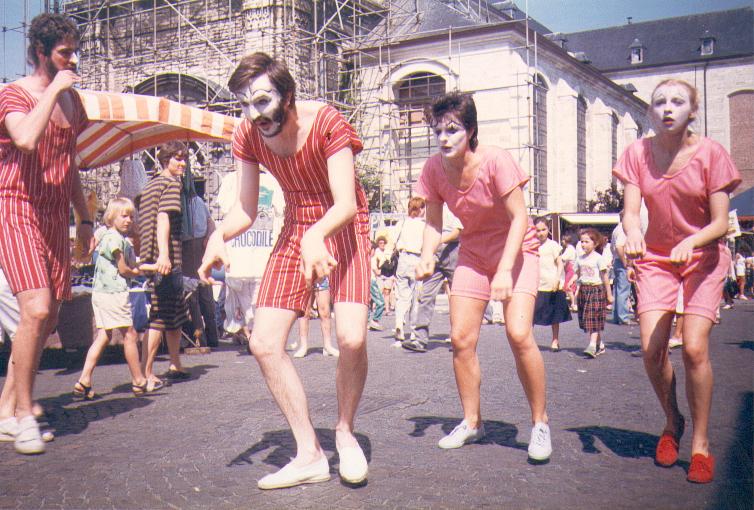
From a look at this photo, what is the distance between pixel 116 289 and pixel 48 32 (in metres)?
2.63

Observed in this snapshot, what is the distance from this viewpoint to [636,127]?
2186 inches

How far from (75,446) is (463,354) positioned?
2.21m

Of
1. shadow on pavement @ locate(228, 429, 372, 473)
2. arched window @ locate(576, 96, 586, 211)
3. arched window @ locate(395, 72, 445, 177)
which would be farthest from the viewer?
arched window @ locate(576, 96, 586, 211)

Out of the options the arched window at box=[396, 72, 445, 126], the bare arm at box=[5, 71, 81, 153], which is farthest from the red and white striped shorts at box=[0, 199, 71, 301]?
→ the arched window at box=[396, 72, 445, 126]

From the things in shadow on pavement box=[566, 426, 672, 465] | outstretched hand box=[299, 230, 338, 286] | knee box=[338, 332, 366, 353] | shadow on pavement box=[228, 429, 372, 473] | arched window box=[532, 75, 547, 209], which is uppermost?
arched window box=[532, 75, 547, 209]

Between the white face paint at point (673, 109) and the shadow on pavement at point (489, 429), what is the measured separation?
1.85 meters

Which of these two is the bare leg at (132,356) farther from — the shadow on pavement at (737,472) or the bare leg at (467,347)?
the shadow on pavement at (737,472)

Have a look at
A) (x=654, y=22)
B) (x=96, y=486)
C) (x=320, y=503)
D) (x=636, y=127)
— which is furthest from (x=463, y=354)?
(x=654, y=22)

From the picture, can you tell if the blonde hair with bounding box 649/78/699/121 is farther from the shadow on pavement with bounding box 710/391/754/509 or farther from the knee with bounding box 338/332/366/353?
the knee with bounding box 338/332/366/353

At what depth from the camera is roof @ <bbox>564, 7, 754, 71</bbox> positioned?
215ft

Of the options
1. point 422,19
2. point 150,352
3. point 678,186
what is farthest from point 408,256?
point 422,19

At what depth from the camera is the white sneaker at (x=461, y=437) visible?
177 inches

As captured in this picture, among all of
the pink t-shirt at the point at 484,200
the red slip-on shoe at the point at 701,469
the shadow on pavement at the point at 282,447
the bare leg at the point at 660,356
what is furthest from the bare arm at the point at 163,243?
the red slip-on shoe at the point at 701,469

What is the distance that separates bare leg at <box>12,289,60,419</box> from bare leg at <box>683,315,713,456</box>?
339 centimetres
